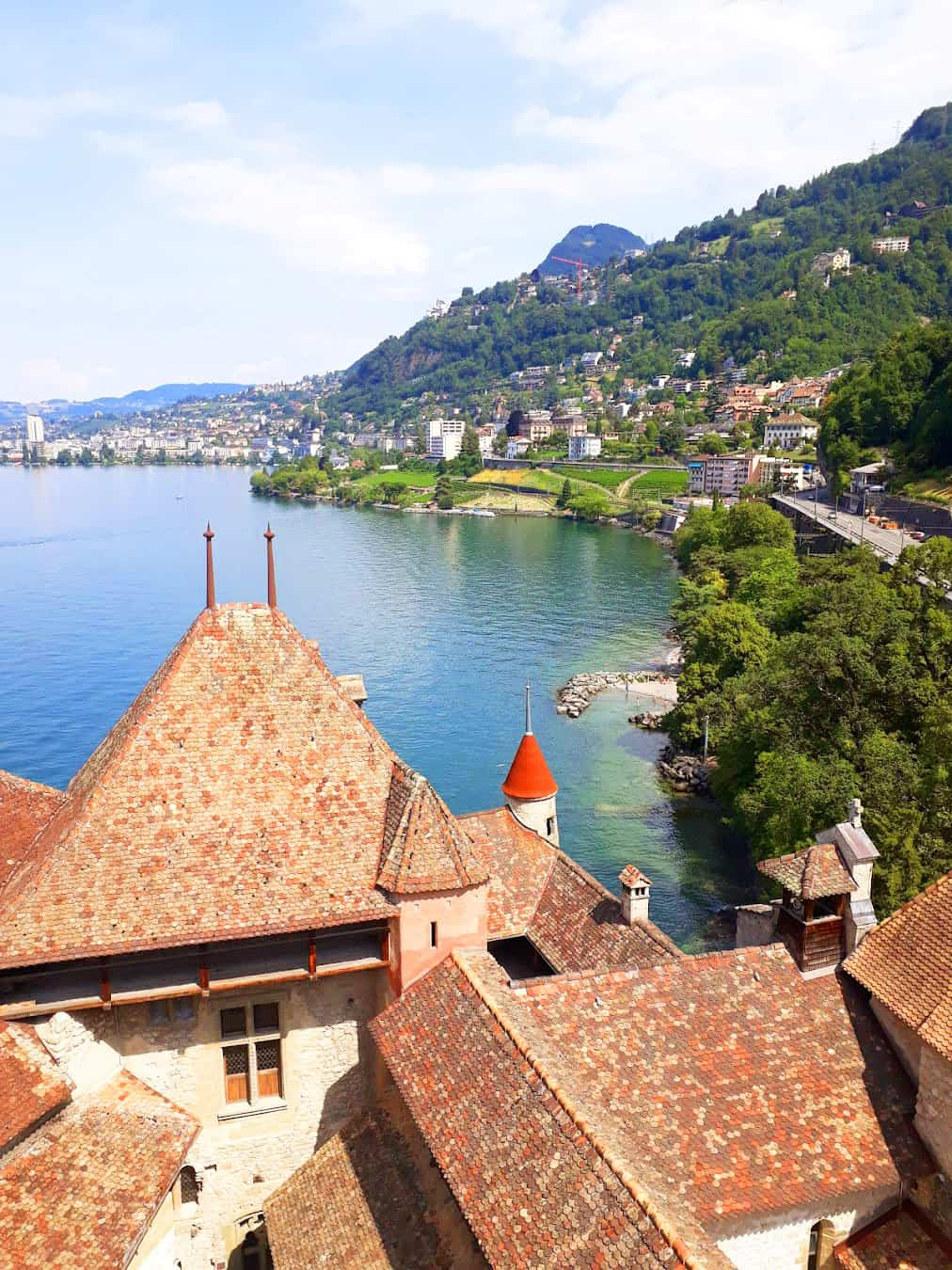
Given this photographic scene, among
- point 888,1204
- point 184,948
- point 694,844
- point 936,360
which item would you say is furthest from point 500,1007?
point 936,360

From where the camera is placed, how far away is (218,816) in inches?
571

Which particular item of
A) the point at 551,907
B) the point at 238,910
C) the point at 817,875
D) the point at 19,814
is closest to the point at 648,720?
the point at 551,907

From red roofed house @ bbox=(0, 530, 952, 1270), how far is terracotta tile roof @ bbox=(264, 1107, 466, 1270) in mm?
41

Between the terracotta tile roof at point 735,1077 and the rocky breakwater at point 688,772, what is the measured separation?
34434 mm

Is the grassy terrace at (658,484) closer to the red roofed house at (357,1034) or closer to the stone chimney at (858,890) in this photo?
the stone chimney at (858,890)

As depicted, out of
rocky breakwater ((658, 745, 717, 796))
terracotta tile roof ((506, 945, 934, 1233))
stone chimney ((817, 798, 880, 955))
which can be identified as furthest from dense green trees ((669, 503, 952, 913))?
terracotta tile roof ((506, 945, 934, 1233))

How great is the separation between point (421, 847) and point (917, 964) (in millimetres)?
7060

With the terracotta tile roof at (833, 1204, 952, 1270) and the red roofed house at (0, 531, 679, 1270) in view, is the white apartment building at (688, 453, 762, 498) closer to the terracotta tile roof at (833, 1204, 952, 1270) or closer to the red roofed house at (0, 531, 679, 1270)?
the red roofed house at (0, 531, 679, 1270)

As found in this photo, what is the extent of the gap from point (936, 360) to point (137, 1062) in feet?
344

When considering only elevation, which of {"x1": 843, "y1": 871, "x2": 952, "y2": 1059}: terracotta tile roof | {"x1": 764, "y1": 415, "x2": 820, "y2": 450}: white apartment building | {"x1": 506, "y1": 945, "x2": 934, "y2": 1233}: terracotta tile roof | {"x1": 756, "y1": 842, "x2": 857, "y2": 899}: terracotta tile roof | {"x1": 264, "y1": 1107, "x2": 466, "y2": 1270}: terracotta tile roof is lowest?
{"x1": 264, "y1": 1107, "x2": 466, "y2": 1270}: terracotta tile roof

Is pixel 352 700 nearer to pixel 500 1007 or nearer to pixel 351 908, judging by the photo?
pixel 351 908

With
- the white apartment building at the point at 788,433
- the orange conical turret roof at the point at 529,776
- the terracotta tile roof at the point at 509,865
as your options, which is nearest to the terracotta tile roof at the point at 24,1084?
the terracotta tile roof at the point at 509,865

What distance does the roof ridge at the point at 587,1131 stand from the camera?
952cm

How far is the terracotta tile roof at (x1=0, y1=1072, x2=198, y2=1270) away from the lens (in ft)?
36.4
